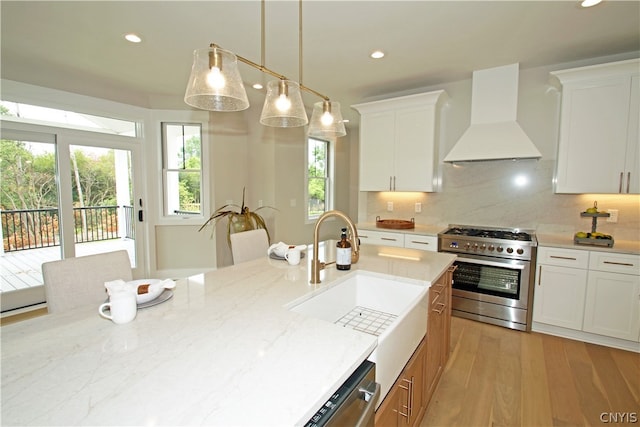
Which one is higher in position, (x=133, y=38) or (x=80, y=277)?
(x=133, y=38)

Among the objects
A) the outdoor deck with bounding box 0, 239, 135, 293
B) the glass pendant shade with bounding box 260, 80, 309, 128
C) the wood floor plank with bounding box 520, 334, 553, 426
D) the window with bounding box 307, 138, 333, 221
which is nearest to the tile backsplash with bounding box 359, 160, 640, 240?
the wood floor plank with bounding box 520, 334, 553, 426

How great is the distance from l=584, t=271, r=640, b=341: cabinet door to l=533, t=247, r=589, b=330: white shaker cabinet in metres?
0.06

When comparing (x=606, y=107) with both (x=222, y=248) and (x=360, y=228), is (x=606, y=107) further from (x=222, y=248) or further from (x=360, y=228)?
(x=222, y=248)

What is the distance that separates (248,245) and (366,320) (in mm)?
1178

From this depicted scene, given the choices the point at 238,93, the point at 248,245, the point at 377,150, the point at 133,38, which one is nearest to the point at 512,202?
the point at 377,150

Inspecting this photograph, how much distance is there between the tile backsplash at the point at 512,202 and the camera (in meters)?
2.90

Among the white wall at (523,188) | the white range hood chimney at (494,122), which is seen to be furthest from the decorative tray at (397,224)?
the white range hood chimney at (494,122)

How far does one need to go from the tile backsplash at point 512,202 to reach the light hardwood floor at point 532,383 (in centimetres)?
119

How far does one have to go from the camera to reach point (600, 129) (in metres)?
2.66

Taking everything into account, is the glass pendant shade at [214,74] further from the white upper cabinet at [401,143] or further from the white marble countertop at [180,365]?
the white upper cabinet at [401,143]

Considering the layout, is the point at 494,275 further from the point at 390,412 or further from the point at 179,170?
the point at 179,170

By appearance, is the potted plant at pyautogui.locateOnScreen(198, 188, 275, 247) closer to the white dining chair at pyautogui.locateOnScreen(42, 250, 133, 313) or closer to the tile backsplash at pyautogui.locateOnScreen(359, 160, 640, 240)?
the tile backsplash at pyautogui.locateOnScreen(359, 160, 640, 240)

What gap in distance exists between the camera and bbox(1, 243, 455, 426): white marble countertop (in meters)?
0.66

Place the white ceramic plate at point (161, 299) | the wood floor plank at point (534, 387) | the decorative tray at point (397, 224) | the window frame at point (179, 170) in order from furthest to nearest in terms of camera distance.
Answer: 1. the window frame at point (179, 170)
2. the decorative tray at point (397, 224)
3. the wood floor plank at point (534, 387)
4. the white ceramic plate at point (161, 299)
